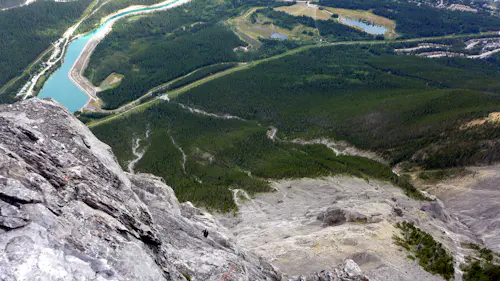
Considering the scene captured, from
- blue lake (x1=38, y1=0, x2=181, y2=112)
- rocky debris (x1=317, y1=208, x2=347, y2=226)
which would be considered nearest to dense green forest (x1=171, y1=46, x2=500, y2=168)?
rocky debris (x1=317, y1=208, x2=347, y2=226)

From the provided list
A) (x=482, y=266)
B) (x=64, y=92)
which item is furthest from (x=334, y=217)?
(x=64, y=92)

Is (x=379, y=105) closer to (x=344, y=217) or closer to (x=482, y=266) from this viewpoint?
(x=344, y=217)

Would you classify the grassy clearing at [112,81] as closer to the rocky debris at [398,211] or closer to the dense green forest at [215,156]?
the dense green forest at [215,156]

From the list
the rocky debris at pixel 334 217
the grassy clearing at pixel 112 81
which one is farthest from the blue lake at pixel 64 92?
the rocky debris at pixel 334 217

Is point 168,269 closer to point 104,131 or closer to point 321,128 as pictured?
point 321,128

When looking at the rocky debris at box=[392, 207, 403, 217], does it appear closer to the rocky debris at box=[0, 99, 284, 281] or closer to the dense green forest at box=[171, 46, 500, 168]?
the dense green forest at box=[171, 46, 500, 168]
